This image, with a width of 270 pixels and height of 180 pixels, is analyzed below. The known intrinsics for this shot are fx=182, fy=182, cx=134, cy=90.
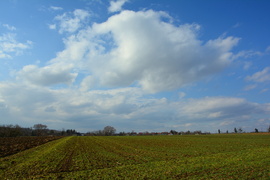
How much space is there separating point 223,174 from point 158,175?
4.57m

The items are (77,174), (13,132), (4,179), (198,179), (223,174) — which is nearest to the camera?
(198,179)

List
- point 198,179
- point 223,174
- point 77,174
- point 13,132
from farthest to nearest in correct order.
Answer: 1. point 13,132
2. point 77,174
3. point 223,174
4. point 198,179

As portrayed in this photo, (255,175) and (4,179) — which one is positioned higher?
(255,175)

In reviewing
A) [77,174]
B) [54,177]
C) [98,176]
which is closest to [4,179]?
[54,177]

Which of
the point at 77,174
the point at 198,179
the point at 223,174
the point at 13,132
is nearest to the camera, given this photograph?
the point at 198,179

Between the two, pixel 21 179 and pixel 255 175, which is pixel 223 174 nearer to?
pixel 255 175

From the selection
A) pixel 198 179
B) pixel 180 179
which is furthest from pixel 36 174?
pixel 198 179

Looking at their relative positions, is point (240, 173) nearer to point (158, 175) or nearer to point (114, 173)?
point (158, 175)

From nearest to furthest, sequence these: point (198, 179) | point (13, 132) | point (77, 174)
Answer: point (198, 179) → point (77, 174) → point (13, 132)

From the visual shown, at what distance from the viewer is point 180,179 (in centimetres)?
1221

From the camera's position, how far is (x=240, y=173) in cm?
1298

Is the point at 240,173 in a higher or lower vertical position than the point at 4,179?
higher

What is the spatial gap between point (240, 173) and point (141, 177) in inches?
277

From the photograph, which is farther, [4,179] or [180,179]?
[4,179]
